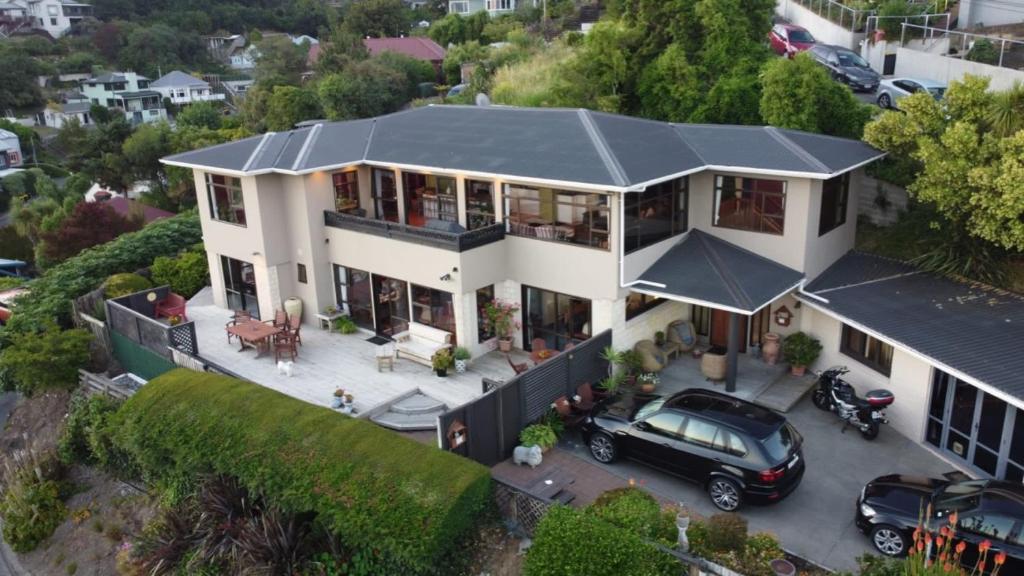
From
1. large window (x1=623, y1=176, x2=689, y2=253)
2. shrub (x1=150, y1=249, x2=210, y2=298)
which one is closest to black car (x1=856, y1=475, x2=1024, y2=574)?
large window (x1=623, y1=176, x2=689, y2=253)

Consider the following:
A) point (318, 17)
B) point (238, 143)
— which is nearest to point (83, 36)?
point (318, 17)

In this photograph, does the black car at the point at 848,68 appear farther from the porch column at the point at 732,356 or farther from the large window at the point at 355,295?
the large window at the point at 355,295

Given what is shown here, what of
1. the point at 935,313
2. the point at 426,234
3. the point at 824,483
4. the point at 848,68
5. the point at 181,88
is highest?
the point at 848,68

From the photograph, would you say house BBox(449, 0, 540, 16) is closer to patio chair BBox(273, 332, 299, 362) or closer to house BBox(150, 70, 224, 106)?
house BBox(150, 70, 224, 106)

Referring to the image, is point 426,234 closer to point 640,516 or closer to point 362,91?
point 640,516

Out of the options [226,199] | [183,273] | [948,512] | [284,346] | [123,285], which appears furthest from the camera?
[183,273]

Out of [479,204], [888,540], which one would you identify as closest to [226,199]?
[479,204]

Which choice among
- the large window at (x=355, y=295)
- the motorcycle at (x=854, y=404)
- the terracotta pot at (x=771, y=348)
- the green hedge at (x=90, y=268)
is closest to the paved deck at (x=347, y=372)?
the large window at (x=355, y=295)

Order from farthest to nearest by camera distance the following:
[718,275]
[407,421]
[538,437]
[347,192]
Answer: [347,192]
[718,275]
[407,421]
[538,437]
